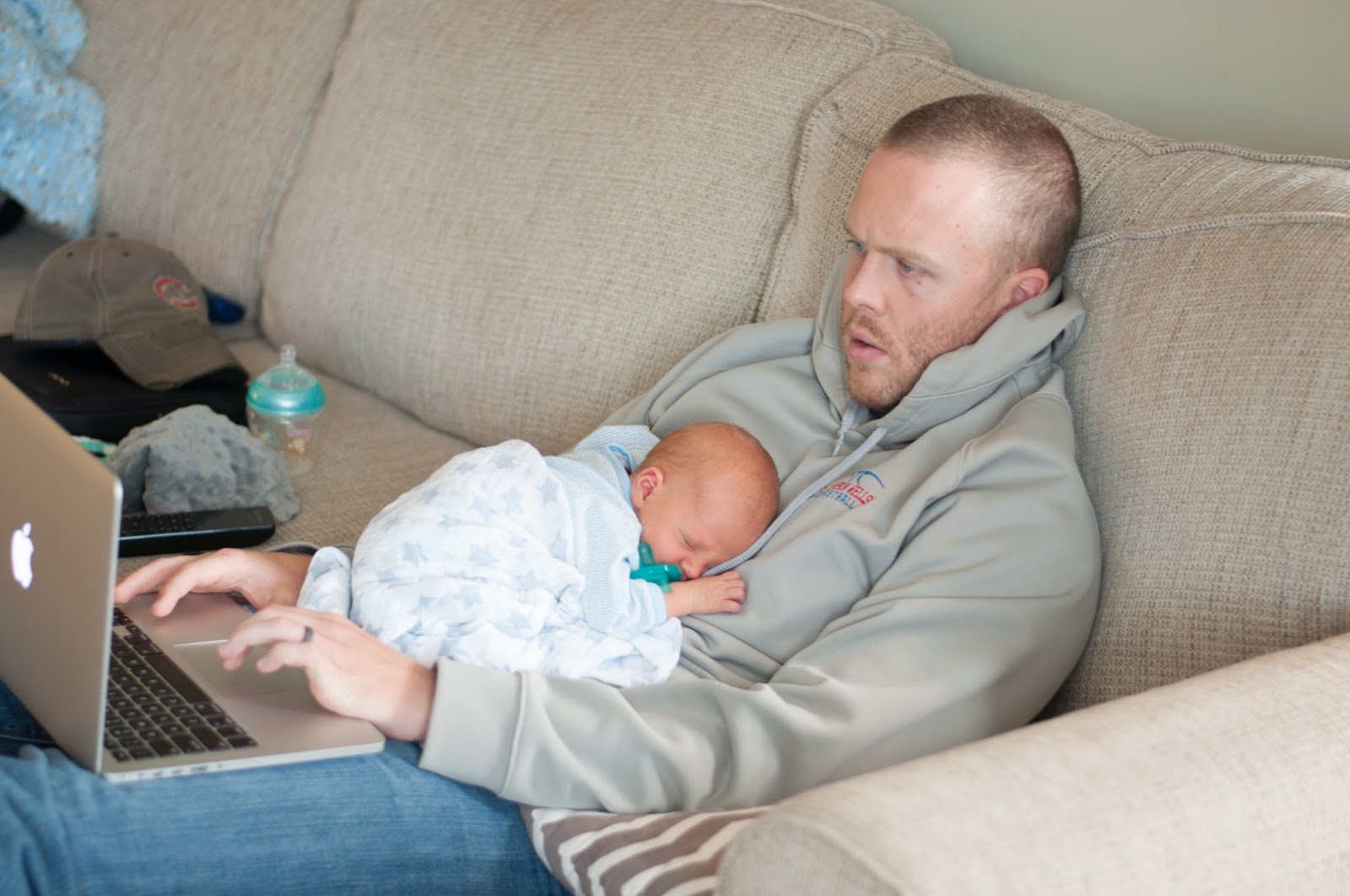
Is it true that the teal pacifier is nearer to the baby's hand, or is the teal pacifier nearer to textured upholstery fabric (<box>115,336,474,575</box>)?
the baby's hand

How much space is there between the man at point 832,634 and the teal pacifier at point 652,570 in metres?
0.07

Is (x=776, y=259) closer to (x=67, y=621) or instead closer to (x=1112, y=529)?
(x=1112, y=529)

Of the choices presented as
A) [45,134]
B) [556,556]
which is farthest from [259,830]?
[45,134]

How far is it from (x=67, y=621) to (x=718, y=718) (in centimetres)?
59

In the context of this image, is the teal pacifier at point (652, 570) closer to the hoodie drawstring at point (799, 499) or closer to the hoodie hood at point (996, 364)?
the hoodie drawstring at point (799, 499)

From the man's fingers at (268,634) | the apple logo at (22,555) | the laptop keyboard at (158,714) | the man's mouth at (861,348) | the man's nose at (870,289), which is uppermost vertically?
the man's nose at (870,289)

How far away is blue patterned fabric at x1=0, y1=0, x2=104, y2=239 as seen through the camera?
271 cm

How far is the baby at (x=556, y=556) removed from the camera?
137 cm

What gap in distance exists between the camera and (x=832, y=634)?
4.51ft

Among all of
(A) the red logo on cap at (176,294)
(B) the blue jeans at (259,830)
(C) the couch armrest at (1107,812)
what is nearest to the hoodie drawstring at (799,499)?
(B) the blue jeans at (259,830)

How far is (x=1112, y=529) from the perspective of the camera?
1.42 metres

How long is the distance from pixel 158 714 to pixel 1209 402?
105 centimetres

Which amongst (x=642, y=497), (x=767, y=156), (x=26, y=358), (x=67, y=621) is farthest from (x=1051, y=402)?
(x=26, y=358)

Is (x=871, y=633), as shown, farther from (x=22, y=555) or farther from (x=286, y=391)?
(x=286, y=391)
